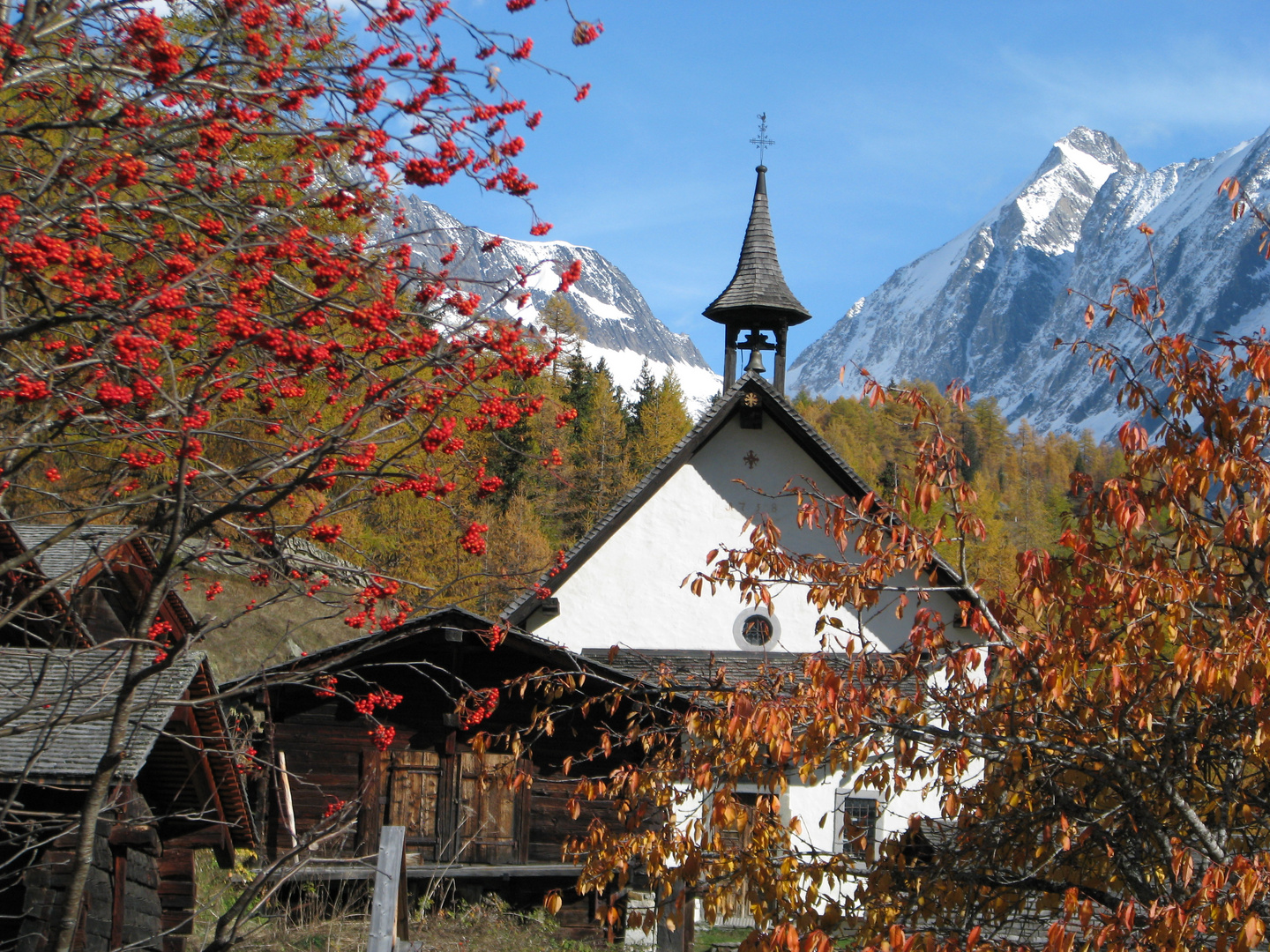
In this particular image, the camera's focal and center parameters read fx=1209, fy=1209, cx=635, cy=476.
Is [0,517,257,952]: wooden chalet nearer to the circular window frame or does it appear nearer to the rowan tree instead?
the rowan tree

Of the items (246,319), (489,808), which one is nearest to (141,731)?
(246,319)

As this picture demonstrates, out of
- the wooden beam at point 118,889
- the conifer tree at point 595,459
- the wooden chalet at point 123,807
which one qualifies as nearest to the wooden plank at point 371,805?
the wooden chalet at point 123,807

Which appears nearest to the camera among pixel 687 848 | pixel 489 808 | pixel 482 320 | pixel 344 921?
pixel 482 320

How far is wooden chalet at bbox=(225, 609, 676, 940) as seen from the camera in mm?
15492

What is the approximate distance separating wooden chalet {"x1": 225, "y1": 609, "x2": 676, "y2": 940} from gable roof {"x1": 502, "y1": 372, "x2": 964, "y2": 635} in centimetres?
229

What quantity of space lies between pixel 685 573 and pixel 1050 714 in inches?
516

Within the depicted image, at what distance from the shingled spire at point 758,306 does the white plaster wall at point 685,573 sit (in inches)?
96.0

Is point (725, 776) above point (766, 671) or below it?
below

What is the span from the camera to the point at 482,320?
4637 millimetres

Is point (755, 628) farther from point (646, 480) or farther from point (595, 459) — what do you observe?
point (595, 459)

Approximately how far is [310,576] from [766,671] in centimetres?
354

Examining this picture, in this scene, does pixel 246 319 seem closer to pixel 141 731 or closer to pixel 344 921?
pixel 141 731

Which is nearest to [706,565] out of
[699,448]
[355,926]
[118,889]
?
[699,448]

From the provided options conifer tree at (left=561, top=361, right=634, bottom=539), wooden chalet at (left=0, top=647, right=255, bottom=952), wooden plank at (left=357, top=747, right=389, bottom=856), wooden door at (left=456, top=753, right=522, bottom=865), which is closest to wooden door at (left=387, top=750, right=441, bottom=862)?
wooden plank at (left=357, top=747, right=389, bottom=856)
